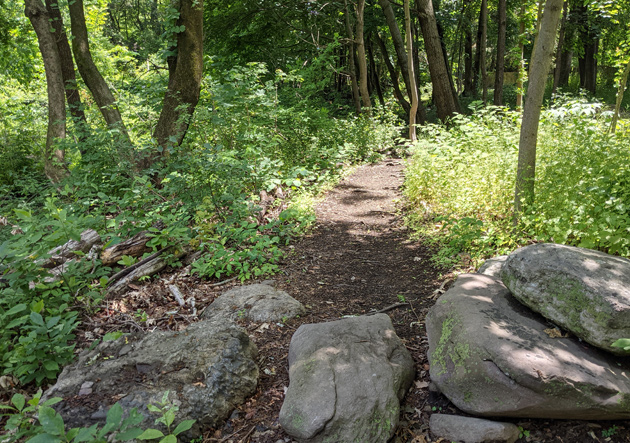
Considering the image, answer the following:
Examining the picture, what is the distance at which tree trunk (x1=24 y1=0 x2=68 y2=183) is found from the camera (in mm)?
7938

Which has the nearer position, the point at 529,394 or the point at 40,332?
the point at 529,394

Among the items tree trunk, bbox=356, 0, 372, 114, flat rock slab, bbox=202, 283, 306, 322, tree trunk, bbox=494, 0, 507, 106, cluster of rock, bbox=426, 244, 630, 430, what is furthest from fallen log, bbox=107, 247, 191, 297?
tree trunk, bbox=494, 0, 507, 106

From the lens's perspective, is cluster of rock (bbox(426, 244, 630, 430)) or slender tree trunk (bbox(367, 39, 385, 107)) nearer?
cluster of rock (bbox(426, 244, 630, 430))

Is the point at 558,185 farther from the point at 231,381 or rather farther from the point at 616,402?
the point at 231,381

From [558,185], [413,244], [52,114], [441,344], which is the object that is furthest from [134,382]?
[52,114]

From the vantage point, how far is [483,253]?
14.4 feet

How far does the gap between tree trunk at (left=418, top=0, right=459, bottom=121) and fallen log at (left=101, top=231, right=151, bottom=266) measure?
8.31m

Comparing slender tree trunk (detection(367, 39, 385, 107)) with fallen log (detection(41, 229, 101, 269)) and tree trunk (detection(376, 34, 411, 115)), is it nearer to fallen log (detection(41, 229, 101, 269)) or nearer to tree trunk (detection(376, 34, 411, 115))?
tree trunk (detection(376, 34, 411, 115))

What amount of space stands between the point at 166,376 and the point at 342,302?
199 centimetres

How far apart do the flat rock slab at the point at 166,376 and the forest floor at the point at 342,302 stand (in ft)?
0.53

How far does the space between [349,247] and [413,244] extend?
0.90 meters

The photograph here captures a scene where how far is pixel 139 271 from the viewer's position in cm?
443

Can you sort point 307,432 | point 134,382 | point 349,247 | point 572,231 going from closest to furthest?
1. point 307,432
2. point 134,382
3. point 572,231
4. point 349,247

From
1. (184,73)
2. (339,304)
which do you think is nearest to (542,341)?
(339,304)
